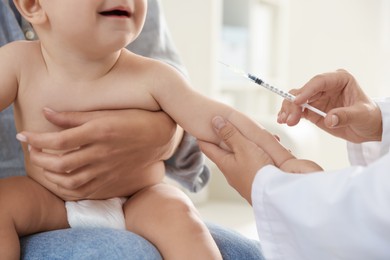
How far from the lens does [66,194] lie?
1049mm

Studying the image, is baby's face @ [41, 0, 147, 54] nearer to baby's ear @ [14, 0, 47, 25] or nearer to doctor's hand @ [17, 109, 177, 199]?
baby's ear @ [14, 0, 47, 25]

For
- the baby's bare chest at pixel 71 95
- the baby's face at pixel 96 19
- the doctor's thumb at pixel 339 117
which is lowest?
the doctor's thumb at pixel 339 117

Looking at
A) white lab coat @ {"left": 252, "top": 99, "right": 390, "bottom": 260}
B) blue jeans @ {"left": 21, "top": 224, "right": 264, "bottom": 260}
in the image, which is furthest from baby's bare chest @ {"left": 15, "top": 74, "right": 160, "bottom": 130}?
white lab coat @ {"left": 252, "top": 99, "right": 390, "bottom": 260}

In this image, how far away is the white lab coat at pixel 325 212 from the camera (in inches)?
30.0

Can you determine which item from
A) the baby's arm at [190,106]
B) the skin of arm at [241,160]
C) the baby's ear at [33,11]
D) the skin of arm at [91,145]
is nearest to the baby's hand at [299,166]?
the skin of arm at [241,160]

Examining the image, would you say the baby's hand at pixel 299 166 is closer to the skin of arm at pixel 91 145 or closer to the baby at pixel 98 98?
the baby at pixel 98 98

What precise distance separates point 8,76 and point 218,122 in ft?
1.30

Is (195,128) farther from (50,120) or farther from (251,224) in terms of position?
(251,224)

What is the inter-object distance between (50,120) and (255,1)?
2733mm

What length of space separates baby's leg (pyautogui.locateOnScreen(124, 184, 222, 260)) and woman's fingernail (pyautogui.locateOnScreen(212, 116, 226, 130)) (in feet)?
0.52

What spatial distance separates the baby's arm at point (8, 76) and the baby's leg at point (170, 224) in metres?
0.30

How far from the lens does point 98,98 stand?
1.05 meters

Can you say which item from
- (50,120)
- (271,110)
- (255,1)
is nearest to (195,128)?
(50,120)

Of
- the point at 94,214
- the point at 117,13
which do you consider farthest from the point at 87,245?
the point at 117,13
